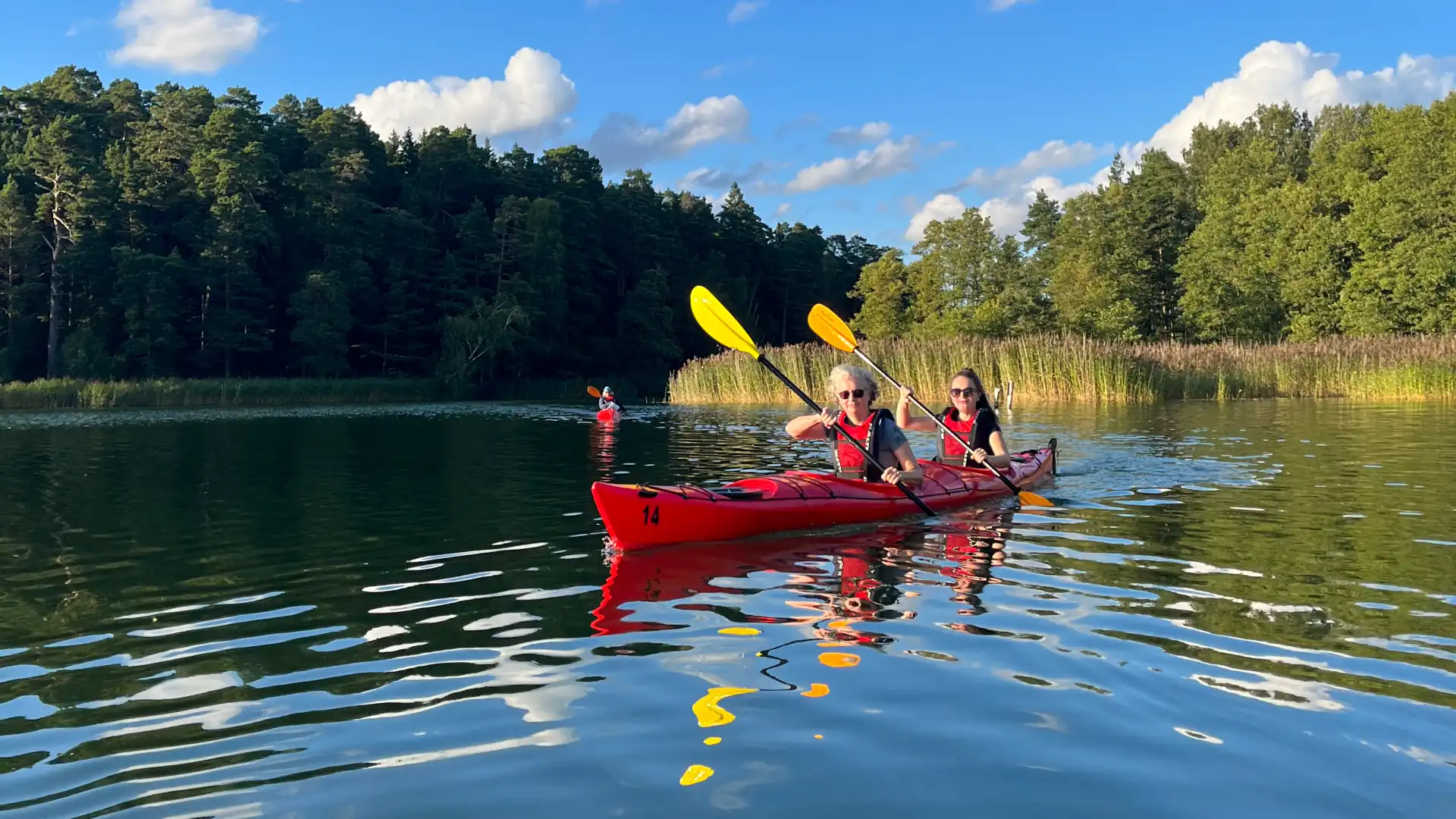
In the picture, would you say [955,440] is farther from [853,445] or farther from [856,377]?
[856,377]

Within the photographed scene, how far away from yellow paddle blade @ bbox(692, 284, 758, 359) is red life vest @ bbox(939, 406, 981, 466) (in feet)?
6.72

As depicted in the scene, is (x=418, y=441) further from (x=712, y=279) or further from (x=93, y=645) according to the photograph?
(x=712, y=279)

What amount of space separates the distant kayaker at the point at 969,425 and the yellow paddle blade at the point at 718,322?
1608mm

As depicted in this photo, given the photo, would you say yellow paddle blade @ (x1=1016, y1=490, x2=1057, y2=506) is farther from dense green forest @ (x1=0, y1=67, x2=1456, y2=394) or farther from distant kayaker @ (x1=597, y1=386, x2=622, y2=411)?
dense green forest @ (x1=0, y1=67, x2=1456, y2=394)

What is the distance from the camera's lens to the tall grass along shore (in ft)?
79.2

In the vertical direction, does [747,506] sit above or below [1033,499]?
above

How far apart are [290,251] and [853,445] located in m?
54.5

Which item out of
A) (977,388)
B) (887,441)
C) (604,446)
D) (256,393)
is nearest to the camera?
(887,441)

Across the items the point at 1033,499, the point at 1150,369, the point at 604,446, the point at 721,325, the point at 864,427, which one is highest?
the point at 721,325

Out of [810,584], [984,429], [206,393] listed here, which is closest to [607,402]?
[984,429]

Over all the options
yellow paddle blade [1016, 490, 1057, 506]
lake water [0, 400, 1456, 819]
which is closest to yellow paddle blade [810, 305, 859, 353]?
yellow paddle blade [1016, 490, 1057, 506]

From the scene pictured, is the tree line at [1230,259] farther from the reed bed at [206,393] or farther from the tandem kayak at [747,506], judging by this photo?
the tandem kayak at [747,506]

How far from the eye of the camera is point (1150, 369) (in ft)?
83.0

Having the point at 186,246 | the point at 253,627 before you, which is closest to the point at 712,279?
the point at 186,246
